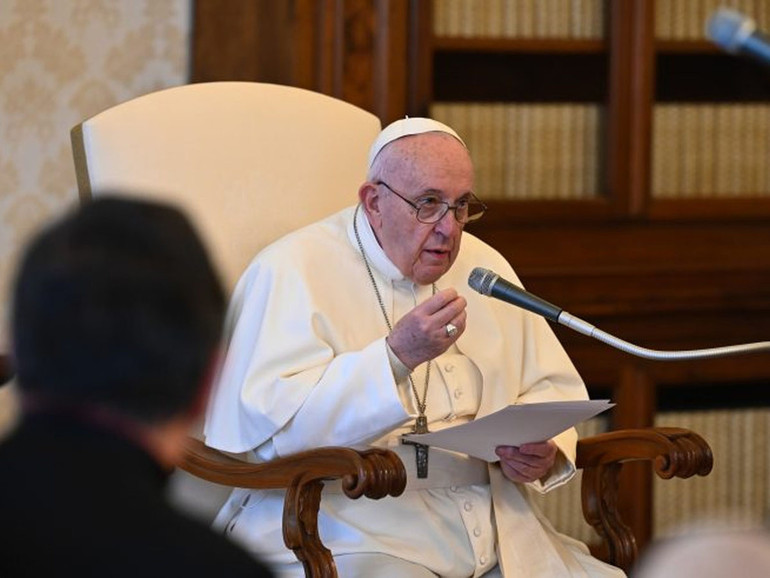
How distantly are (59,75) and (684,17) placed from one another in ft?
5.85

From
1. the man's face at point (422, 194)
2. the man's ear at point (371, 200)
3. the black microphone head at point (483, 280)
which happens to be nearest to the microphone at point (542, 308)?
the black microphone head at point (483, 280)

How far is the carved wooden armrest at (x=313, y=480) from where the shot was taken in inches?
109

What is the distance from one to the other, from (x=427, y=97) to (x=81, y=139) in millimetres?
1170

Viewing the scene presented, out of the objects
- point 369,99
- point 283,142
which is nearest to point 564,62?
point 369,99

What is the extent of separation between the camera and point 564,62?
14.7 feet

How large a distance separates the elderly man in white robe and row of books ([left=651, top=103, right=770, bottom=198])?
1271 mm

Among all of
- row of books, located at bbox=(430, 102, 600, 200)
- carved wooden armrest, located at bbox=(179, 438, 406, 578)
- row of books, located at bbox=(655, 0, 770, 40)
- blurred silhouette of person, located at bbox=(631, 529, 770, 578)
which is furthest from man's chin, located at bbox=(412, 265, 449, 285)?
blurred silhouette of person, located at bbox=(631, 529, 770, 578)

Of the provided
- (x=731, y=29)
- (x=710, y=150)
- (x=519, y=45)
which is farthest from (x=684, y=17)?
(x=731, y=29)

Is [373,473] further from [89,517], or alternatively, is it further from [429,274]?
[89,517]

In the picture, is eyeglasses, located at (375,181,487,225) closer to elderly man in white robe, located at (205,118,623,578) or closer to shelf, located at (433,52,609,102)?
elderly man in white robe, located at (205,118,623,578)

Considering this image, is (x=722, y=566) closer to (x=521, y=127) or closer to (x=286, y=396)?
(x=286, y=396)

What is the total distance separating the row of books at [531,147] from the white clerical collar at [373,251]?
100 cm

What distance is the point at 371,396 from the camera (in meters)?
3.03

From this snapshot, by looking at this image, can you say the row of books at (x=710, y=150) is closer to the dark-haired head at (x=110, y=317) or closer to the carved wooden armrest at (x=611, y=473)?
the carved wooden armrest at (x=611, y=473)
